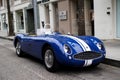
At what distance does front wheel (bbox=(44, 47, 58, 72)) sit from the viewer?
7.72 meters

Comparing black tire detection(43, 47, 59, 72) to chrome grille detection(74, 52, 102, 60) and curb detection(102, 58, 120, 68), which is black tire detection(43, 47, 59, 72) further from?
curb detection(102, 58, 120, 68)

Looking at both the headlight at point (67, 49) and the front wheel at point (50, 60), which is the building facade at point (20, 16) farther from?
the headlight at point (67, 49)

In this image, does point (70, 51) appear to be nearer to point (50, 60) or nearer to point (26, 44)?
point (50, 60)

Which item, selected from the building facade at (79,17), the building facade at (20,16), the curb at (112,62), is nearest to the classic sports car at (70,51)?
the curb at (112,62)

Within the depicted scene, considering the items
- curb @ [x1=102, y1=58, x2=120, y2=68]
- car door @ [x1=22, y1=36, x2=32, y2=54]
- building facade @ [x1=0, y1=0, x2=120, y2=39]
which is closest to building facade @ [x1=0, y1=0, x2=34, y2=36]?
building facade @ [x1=0, y1=0, x2=120, y2=39]

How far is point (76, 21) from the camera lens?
761 inches

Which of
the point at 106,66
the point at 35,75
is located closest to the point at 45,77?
the point at 35,75

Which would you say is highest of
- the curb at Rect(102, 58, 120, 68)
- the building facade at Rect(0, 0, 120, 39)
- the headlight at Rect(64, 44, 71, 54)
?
the building facade at Rect(0, 0, 120, 39)

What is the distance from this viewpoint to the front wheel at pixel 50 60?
25.3 ft

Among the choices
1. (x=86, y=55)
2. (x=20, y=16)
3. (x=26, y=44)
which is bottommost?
(x=86, y=55)

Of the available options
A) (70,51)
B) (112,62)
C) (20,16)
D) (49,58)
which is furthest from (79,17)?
(20,16)

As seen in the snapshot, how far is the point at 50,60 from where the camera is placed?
795cm

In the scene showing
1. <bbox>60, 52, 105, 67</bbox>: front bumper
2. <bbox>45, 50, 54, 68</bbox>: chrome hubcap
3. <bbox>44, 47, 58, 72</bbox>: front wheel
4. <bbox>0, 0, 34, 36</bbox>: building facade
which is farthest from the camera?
<bbox>0, 0, 34, 36</bbox>: building facade

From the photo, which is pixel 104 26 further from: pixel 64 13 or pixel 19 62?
pixel 19 62
